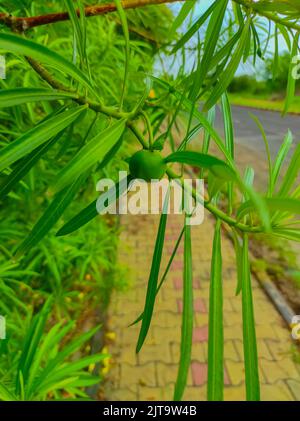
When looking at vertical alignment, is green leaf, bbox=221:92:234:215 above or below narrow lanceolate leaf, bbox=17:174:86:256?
above

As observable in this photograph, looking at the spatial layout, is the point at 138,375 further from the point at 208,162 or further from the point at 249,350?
the point at 208,162

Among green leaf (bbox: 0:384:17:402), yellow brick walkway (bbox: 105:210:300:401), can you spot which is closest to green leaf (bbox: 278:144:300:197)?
green leaf (bbox: 0:384:17:402)

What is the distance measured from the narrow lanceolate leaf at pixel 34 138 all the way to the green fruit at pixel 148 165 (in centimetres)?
7

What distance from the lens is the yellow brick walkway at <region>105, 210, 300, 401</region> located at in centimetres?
178

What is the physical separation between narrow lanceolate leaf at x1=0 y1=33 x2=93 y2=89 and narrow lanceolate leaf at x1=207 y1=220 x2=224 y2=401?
0.18 metres

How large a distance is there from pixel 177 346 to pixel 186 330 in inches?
75.5

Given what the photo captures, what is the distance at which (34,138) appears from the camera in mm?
274

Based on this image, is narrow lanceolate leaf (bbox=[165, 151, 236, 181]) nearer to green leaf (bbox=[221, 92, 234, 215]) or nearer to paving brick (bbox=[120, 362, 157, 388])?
green leaf (bbox=[221, 92, 234, 215])

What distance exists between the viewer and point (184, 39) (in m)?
0.35

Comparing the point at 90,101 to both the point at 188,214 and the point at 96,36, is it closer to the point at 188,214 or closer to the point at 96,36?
the point at 188,214

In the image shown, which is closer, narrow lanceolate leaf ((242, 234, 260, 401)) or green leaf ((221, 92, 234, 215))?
narrow lanceolate leaf ((242, 234, 260, 401))

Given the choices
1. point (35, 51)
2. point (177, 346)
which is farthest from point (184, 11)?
point (177, 346)
